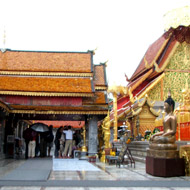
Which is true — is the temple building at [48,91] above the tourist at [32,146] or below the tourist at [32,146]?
above

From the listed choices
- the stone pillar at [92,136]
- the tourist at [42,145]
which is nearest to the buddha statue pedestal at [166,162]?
the stone pillar at [92,136]

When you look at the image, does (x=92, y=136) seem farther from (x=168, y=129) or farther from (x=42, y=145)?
(x=168, y=129)

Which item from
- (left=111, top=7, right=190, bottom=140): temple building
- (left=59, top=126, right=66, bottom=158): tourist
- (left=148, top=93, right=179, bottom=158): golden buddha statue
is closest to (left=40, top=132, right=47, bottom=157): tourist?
(left=59, top=126, right=66, bottom=158): tourist

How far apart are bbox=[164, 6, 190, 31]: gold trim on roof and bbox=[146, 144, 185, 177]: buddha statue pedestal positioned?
1572cm

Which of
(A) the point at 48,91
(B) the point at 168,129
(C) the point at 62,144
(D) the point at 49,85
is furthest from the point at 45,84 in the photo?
(B) the point at 168,129

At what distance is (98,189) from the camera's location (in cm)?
588

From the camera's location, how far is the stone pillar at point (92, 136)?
56.1 ft

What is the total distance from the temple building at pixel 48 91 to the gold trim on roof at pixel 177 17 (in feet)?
20.9

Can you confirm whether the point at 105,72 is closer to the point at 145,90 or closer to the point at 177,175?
the point at 145,90

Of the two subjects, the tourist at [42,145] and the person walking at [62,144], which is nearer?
the person walking at [62,144]

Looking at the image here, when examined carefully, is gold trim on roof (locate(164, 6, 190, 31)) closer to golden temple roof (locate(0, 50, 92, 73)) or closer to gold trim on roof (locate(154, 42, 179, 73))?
gold trim on roof (locate(154, 42, 179, 73))

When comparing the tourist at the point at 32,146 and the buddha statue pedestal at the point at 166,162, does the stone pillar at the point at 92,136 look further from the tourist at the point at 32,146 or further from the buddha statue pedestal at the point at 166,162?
the buddha statue pedestal at the point at 166,162

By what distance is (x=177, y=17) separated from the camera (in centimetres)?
2194

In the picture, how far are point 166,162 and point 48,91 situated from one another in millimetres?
10280
